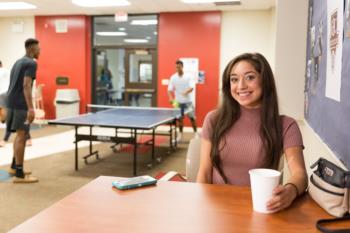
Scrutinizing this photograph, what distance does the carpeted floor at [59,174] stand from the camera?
3502mm

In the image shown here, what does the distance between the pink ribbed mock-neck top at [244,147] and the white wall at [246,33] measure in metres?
6.58

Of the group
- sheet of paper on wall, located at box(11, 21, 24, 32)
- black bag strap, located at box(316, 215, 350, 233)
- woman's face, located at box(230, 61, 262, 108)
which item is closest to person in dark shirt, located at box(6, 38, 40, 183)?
woman's face, located at box(230, 61, 262, 108)

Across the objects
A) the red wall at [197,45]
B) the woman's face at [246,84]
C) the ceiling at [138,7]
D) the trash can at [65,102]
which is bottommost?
the trash can at [65,102]

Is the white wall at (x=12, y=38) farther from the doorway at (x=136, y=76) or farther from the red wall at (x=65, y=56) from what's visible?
the doorway at (x=136, y=76)

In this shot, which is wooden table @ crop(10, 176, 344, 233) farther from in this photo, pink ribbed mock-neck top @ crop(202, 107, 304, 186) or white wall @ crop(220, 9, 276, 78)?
white wall @ crop(220, 9, 276, 78)

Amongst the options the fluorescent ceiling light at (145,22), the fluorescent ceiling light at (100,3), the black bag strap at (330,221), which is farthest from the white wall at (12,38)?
the black bag strap at (330,221)

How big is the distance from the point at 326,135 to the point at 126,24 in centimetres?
833

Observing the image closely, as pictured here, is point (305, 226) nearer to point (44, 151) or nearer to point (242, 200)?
point (242, 200)

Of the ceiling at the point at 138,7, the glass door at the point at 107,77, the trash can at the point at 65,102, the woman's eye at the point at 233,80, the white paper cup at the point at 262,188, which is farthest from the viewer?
the glass door at the point at 107,77

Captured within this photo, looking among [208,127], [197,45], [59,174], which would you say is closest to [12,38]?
[197,45]

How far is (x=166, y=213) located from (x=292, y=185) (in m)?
0.51

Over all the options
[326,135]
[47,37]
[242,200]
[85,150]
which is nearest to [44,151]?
[85,150]

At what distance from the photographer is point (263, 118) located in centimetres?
172

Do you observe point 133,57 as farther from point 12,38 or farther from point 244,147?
point 244,147
